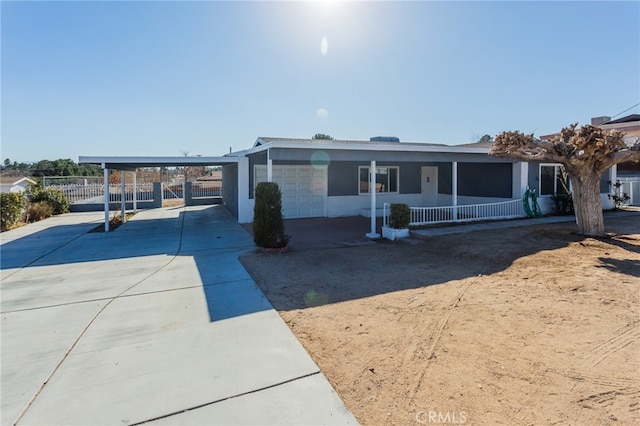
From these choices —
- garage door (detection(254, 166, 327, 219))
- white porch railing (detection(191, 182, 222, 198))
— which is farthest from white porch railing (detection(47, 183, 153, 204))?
garage door (detection(254, 166, 327, 219))

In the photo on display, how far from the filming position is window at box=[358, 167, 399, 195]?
14852 millimetres

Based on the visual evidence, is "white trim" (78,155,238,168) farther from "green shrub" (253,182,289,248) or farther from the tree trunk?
the tree trunk

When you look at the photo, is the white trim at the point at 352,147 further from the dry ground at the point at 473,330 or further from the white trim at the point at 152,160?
the dry ground at the point at 473,330

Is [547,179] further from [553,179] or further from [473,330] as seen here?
[473,330]

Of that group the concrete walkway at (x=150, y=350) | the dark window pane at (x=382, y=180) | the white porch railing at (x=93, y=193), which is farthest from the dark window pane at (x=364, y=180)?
the white porch railing at (x=93, y=193)

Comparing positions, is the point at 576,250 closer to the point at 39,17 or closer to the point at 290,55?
the point at 290,55

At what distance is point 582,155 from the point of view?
8.53 m

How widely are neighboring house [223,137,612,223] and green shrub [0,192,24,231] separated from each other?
782 cm

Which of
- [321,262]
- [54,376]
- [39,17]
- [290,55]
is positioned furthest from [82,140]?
[54,376]

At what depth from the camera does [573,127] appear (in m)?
8.91

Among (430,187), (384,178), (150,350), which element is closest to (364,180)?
(384,178)

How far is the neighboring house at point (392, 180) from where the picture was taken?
12453mm

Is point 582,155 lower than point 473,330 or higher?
higher

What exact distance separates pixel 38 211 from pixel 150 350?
15210 mm
